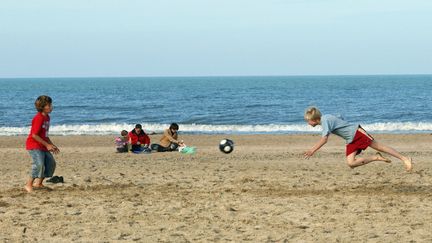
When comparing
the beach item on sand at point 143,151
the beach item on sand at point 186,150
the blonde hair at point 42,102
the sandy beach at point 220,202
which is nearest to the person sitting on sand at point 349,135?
the sandy beach at point 220,202

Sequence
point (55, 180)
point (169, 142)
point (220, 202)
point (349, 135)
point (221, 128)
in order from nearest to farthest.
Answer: point (220, 202) → point (349, 135) → point (55, 180) → point (169, 142) → point (221, 128)

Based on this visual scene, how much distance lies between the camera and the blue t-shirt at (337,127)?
33.9 ft

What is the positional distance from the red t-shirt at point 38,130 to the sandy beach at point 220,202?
688 millimetres

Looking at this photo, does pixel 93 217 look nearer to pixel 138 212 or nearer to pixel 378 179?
pixel 138 212

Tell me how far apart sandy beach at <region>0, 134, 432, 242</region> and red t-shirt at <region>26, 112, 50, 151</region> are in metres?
0.69

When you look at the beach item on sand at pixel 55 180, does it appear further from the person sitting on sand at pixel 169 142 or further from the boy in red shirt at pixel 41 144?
the person sitting on sand at pixel 169 142

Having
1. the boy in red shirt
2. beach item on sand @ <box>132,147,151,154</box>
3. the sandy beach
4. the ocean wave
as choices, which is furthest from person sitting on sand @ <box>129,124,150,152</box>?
the ocean wave

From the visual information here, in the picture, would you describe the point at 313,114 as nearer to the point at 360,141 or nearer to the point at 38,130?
the point at 360,141

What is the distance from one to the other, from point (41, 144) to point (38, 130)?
0.77ft

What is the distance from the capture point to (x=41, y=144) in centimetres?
1067

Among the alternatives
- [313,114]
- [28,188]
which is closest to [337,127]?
[313,114]

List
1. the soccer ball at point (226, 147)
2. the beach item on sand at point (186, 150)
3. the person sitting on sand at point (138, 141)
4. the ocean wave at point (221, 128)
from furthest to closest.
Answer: the ocean wave at point (221, 128) < the person sitting on sand at point (138, 141) < the beach item on sand at point (186, 150) < the soccer ball at point (226, 147)

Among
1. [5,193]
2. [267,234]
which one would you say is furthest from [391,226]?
[5,193]

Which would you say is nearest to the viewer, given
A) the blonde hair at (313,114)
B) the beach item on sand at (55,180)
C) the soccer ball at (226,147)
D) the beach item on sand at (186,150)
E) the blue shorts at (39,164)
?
the blonde hair at (313,114)
